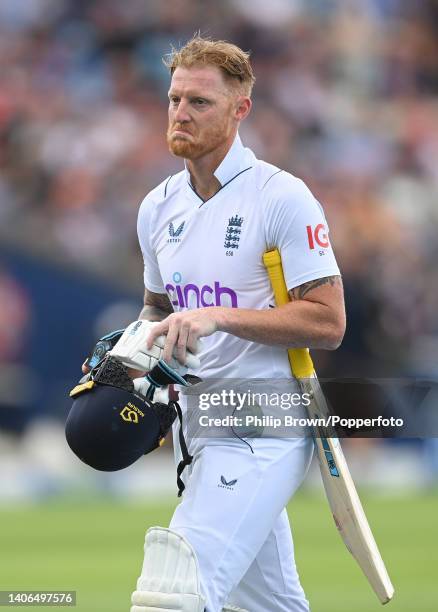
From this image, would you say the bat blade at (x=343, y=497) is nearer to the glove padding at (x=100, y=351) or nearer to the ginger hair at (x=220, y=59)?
the glove padding at (x=100, y=351)

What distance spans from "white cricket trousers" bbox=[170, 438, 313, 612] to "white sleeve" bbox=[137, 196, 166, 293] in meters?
0.81

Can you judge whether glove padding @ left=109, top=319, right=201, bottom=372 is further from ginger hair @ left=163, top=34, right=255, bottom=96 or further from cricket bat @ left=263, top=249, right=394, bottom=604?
ginger hair @ left=163, top=34, right=255, bottom=96

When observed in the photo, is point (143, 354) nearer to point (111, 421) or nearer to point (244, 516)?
point (111, 421)

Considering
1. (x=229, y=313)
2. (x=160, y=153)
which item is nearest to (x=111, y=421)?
(x=229, y=313)

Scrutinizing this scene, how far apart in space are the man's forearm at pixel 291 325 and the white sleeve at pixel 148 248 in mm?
768

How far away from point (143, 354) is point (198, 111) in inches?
37.1

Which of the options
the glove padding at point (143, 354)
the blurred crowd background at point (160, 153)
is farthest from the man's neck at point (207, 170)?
the blurred crowd background at point (160, 153)

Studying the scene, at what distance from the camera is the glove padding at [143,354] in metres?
4.01

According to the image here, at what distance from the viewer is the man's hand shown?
3.93 m

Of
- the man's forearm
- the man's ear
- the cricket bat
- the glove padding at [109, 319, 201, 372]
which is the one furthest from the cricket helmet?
the man's ear

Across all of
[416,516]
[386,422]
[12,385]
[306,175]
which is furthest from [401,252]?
[386,422]

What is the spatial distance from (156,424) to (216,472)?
0.26 metres

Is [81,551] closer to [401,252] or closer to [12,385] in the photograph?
[12,385]

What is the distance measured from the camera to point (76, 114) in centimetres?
1548
